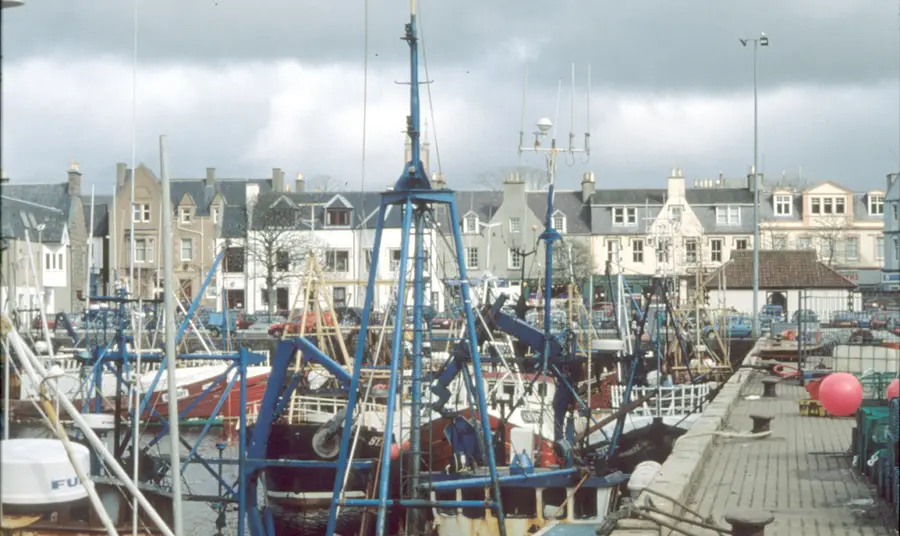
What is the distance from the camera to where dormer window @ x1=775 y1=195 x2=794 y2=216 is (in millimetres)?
85125

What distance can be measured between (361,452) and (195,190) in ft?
203

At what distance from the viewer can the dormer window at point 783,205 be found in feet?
279

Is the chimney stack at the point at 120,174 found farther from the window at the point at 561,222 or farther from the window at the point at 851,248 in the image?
the window at the point at 851,248

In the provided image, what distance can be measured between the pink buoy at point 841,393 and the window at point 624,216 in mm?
67082

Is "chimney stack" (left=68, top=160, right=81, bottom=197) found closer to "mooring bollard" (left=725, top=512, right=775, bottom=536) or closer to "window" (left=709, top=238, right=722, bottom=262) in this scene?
"window" (left=709, top=238, right=722, bottom=262)

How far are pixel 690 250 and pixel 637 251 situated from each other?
11.3 feet

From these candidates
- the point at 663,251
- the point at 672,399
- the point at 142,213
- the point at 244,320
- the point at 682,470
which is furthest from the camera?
the point at 142,213

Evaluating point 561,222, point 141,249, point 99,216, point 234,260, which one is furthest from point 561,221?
point 99,216

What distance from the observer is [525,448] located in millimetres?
22500

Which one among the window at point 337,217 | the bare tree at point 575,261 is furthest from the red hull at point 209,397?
the window at point 337,217

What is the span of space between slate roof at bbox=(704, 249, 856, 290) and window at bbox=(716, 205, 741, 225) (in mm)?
10613

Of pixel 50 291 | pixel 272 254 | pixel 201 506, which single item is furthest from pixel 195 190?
pixel 201 506

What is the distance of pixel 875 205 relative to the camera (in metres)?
85.2

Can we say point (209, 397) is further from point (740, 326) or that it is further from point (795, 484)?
point (795, 484)
